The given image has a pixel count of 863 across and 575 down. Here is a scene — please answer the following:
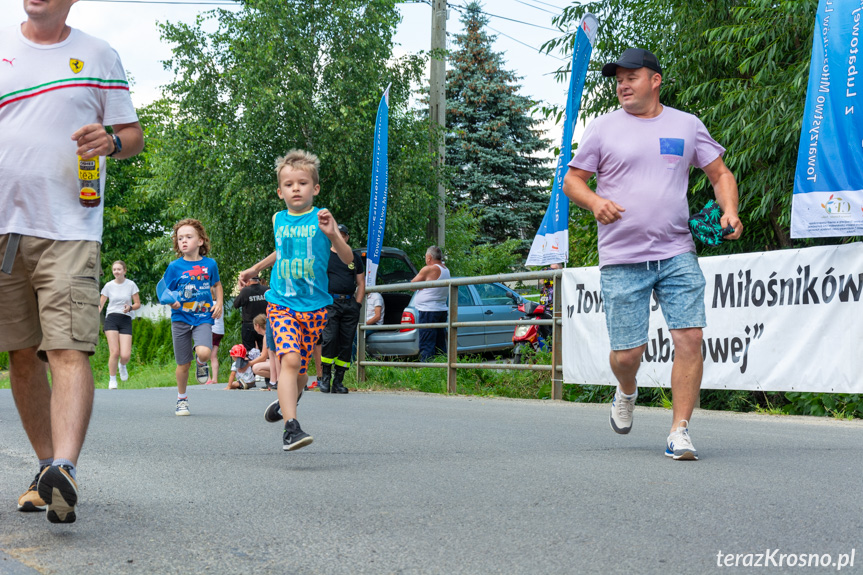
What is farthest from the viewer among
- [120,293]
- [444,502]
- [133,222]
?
[133,222]

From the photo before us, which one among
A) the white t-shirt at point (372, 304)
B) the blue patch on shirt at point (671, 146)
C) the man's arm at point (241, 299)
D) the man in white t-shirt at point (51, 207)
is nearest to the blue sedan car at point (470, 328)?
the white t-shirt at point (372, 304)

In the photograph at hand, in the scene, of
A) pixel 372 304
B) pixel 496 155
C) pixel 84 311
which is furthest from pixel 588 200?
pixel 496 155

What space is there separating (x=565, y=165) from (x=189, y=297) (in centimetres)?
470

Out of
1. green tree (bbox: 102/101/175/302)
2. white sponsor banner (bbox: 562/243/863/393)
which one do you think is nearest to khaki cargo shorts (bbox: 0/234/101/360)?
white sponsor banner (bbox: 562/243/863/393)

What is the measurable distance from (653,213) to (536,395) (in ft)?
20.7

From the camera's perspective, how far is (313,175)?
6020 mm

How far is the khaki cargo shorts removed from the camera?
3.52m

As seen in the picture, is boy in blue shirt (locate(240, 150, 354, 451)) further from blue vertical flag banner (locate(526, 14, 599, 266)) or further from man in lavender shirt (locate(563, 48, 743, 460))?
blue vertical flag banner (locate(526, 14, 599, 266))

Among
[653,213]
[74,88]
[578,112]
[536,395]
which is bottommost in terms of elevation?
[536,395]

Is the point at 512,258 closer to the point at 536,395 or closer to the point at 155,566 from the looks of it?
the point at 536,395

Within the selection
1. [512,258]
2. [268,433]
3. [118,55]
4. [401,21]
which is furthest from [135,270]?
[118,55]

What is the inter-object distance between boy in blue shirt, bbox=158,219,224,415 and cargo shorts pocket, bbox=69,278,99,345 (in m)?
5.81

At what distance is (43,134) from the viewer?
11.9 feet

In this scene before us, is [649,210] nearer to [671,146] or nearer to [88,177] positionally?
[671,146]
